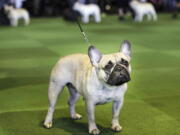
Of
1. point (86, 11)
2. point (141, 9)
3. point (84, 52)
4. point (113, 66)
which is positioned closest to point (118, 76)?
point (113, 66)

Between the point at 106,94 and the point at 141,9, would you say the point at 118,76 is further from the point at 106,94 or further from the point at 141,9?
the point at 141,9

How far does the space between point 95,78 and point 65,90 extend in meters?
2.52

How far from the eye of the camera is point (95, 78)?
14.9 feet

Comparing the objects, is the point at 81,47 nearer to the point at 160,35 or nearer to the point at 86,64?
the point at 160,35

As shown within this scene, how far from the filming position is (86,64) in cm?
479

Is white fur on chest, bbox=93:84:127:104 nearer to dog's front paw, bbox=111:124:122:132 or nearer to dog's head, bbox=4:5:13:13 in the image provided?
dog's front paw, bbox=111:124:122:132

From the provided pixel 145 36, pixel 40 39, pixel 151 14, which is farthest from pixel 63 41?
pixel 151 14

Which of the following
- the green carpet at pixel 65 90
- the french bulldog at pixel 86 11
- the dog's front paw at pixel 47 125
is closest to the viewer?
the dog's front paw at pixel 47 125

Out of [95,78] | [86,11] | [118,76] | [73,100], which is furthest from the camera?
[86,11]

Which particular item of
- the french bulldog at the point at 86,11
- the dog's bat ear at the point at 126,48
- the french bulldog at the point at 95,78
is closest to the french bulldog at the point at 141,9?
the french bulldog at the point at 86,11

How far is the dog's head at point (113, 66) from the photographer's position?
4277 millimetres

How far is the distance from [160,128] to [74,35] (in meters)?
9.47

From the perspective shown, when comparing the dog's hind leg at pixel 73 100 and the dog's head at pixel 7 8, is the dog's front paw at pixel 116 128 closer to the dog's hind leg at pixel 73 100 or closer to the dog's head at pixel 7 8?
the dog's hind leg at pixel 73 100

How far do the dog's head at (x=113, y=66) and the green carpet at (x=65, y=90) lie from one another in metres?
0.87
